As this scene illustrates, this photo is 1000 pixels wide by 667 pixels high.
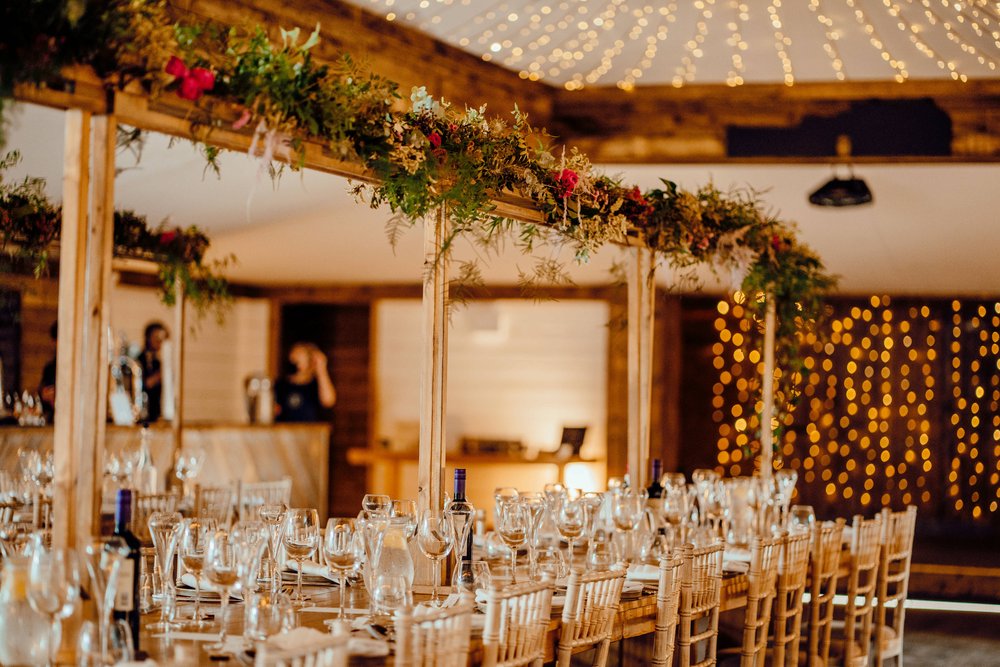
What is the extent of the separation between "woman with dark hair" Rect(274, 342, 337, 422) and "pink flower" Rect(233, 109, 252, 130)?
7.40 m

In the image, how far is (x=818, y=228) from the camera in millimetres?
9008

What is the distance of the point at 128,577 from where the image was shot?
2.49m

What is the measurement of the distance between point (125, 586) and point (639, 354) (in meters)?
3.08

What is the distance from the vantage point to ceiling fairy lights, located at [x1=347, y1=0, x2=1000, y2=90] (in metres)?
6.00

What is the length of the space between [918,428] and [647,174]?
4892mm

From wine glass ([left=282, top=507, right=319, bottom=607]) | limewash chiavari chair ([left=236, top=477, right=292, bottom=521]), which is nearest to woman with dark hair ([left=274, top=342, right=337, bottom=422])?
limewash chiavari chair ([left=236, top=477, right=292, bottom=521])

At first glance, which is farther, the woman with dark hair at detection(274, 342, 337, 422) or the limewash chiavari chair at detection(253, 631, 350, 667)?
the woman with dark hair at detection(274, 342, 337, 422)

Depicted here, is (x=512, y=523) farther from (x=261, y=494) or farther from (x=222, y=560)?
(x=261, y=494)

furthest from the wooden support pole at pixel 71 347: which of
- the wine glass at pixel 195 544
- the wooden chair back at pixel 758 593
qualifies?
the wooden chair back at pixel 758 593

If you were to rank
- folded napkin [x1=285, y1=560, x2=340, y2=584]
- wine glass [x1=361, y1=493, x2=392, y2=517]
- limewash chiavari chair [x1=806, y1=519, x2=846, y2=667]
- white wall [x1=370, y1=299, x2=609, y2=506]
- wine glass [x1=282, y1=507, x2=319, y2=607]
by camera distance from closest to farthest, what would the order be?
wine glass [x1=282, y1=507, x2=319, y2=607], wine glass [x1=361, y1=493, x2=392, y2=517], folded napkin [x1=285, y1=560, x2=340, y2=584], limewash chiavari chair [x1=806, y1=519, x2=846, y2=667], white wall [x1=370, y1=299, x2=609, y2=506]

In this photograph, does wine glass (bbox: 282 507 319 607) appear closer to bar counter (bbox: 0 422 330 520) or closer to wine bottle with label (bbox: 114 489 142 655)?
wine bottle with label (bbox: 114 489 142 655)

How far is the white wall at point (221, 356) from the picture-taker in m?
11.4

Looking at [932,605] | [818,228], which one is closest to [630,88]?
[818,228]

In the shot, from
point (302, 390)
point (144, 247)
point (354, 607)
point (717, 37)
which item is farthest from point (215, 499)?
point (302, 390)
